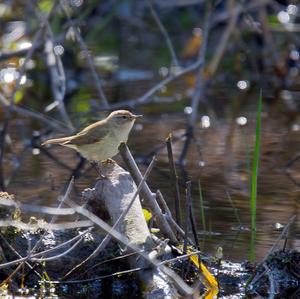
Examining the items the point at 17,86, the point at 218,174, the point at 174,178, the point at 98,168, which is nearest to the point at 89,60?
the point at 17,86

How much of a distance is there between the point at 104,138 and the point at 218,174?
1996 millimetres

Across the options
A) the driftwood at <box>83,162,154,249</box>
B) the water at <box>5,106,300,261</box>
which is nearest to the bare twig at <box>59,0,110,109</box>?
the water at <box>5,106,300,261</box>

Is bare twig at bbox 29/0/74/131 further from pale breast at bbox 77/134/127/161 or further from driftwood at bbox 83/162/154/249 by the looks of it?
driftwood at bbox 83/162/154/249

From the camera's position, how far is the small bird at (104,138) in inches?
229

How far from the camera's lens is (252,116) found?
998 centimetres

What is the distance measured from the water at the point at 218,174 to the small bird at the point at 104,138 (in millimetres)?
738

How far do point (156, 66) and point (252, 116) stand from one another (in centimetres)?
268

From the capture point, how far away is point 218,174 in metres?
7.71

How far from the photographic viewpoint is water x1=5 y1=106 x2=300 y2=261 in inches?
238

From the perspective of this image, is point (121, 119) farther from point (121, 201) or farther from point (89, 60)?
point (89, 60)

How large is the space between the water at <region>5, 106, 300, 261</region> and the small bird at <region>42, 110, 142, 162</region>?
0.74 meters

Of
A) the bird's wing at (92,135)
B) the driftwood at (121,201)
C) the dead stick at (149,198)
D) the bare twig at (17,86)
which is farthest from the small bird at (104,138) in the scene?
the bare twig at (17,86)

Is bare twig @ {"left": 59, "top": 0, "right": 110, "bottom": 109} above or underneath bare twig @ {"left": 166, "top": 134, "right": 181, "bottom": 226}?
underneath

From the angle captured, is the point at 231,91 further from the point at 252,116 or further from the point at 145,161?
the point at 145,161
